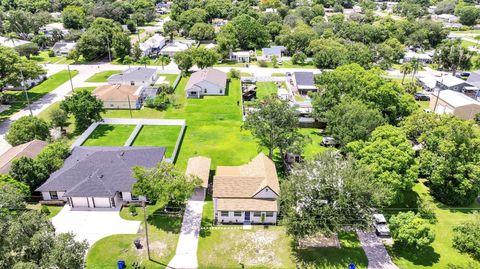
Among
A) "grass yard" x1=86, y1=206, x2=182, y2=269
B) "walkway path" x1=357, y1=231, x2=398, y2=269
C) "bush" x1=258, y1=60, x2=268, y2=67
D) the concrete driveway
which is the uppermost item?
"bush" x1=258, y1=60, x2=268, y2=67

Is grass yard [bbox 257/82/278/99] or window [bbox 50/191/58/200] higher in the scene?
grass yard [bbox 257/82/278/99]

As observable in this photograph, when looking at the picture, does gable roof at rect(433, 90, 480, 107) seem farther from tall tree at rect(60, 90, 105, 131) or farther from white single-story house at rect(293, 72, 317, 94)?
tall tree at rect(60, 90, 105, 131)

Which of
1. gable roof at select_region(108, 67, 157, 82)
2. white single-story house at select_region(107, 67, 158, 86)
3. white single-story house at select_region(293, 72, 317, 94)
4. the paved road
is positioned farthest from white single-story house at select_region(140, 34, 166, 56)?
white single-story house at select_region(293, 72, 317, 94)

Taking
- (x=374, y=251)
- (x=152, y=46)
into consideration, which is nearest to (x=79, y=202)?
(x=374, y=251)

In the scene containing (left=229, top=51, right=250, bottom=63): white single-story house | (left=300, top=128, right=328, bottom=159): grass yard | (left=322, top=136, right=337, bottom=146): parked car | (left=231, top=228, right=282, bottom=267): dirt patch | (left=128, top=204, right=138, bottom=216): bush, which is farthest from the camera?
(left=229, top=51, right=250, bottom=63): white single-story house

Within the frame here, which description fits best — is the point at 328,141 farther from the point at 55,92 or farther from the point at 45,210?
the point at 55,92

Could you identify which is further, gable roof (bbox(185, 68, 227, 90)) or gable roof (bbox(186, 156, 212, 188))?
gable roof (bbox(185, 68, 227, 90))

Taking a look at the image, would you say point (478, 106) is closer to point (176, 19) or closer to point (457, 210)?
point (457, 210)
